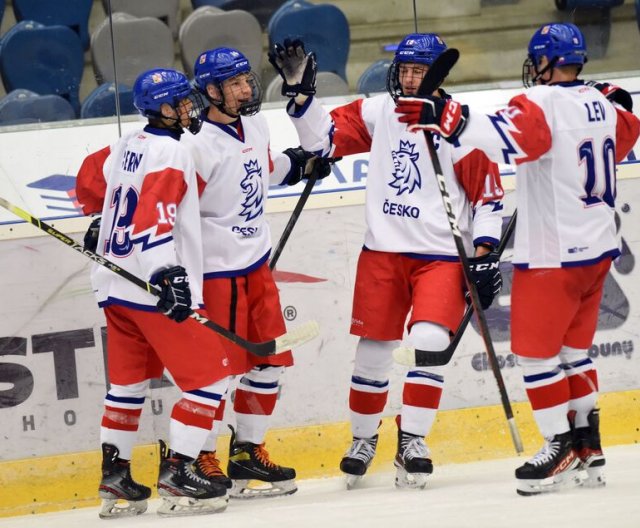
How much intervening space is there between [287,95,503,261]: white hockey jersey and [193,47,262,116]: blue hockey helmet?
0.18 metres

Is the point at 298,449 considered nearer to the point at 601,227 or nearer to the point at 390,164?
the point at 390,164

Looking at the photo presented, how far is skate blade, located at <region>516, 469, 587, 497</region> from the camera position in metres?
3.76

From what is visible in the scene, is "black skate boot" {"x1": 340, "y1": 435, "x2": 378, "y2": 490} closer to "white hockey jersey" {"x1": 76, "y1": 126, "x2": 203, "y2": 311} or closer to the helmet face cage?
"white hockey jersey" {"x1": 76, "y1": 126, "x2": 203, "y2": 311}

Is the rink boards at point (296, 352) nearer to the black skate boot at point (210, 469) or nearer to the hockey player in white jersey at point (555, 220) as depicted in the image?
the black skate boot at point (210, 469)

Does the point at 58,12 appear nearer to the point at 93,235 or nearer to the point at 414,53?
the point at 93,235

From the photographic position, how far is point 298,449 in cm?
482

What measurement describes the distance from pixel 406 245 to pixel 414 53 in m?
0.60

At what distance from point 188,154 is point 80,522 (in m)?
1.17

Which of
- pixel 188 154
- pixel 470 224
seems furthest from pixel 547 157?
pixel 188 154

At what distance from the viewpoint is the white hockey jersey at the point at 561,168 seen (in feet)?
12.2

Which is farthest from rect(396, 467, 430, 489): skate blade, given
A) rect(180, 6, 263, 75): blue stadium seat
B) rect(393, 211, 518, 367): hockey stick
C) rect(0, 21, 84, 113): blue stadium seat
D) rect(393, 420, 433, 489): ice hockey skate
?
rect(0, 21, 84, 113): blue stadium seat

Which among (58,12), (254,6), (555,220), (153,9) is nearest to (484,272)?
(555,220)

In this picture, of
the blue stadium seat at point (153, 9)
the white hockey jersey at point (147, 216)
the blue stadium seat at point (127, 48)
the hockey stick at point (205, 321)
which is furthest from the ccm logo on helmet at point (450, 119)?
the blue stadium seat at point (153, 9)

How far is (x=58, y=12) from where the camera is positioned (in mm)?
5262
